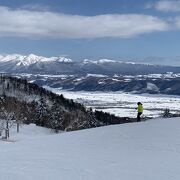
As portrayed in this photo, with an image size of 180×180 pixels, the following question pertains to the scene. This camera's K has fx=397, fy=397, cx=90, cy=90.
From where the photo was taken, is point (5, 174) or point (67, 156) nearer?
point (5, 174)

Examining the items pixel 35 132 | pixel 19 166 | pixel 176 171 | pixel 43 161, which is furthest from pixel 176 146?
pixel 35 132

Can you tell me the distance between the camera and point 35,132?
97.0 m

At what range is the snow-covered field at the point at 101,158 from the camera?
16.8m

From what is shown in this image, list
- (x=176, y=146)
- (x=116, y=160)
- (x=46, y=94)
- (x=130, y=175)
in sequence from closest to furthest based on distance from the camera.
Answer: (x=130, y=175)
(x=116, y=160)
(x=176, y=146)
(x=46, y=94)

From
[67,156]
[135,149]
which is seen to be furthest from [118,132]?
[67,156]

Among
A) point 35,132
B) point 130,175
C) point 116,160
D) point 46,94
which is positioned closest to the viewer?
point 130,175

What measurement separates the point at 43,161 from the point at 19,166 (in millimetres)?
1719

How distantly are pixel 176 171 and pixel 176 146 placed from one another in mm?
6367

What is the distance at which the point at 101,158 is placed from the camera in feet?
67.6

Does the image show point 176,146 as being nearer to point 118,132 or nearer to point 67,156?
point 67,156

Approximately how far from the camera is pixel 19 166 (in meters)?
18.7

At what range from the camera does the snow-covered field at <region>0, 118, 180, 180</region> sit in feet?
55.2

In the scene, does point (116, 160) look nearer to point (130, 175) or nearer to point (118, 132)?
point (130, 175)

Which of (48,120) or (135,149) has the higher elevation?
(135,149)
